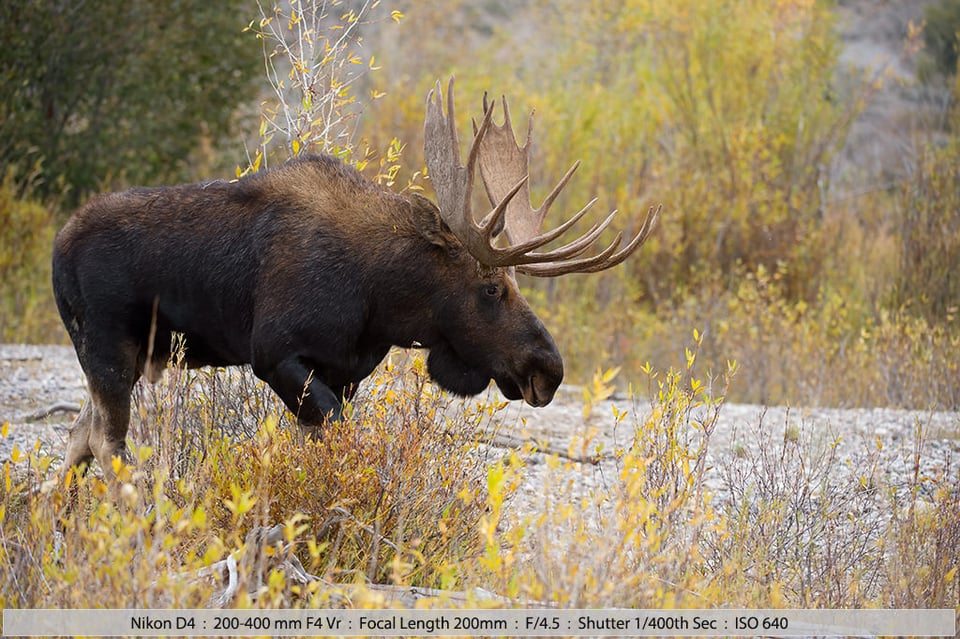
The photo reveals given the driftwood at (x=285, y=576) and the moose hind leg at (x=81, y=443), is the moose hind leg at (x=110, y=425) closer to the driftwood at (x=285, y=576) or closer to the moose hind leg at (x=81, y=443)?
the moose hind leg at (x=81, y=443)

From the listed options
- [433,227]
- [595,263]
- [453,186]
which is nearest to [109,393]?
[433,227]

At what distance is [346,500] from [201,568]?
0.74 m

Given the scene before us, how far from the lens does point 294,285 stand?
524cm

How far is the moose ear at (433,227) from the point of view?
212 inches

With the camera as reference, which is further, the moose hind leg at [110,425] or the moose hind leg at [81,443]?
the moose hind leg at [81,443]

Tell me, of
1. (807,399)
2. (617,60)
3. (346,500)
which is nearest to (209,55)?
(617,60)

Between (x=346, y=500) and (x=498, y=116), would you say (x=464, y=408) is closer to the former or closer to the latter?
(x=346, y=500)

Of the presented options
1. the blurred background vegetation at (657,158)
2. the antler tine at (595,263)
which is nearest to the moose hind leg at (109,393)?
the antler tine at (595,263)

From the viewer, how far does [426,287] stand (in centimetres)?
544

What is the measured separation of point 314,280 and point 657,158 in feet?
33.0

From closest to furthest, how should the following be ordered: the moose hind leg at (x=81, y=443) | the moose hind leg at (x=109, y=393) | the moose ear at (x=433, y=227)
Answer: the moose ear at (x=433, y=227) → the moose hind leg at (x=109, y=393) → the moose hind leg at (x=81, y=443)

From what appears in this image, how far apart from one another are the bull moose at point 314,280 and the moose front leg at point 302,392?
0.01m

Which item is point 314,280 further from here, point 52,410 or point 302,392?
point 52,410

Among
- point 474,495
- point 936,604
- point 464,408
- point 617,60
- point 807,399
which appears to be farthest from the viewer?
point 617,60
